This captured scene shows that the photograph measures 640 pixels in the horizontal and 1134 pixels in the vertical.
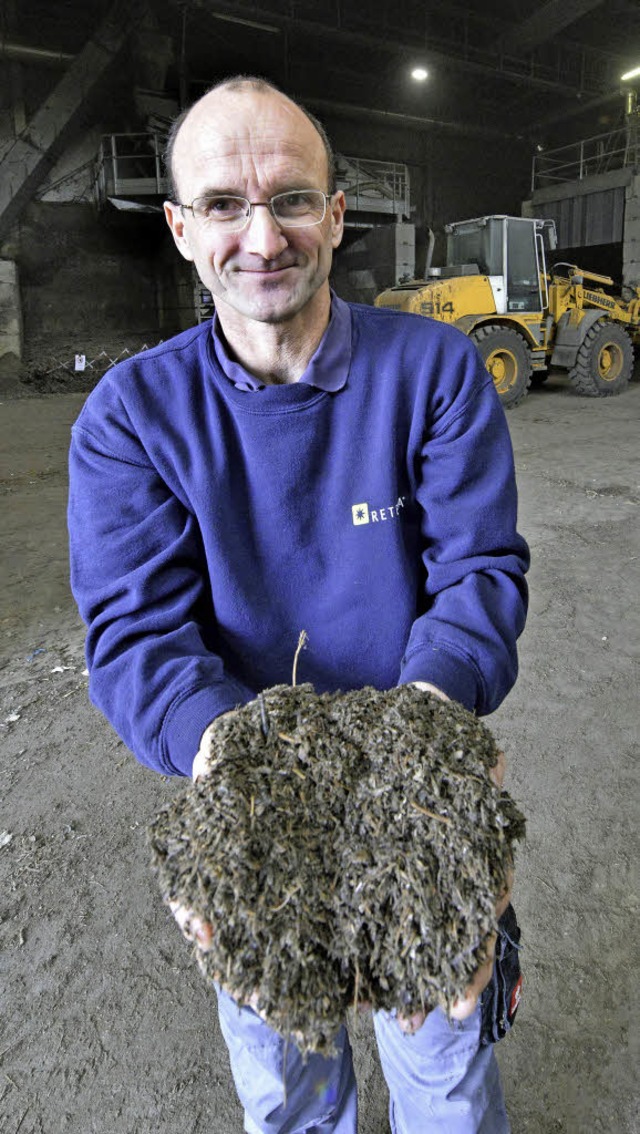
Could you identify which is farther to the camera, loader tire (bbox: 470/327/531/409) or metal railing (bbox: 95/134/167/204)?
metal railing (bbox: 95/134/167/204)

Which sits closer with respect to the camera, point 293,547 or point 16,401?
point 293,547

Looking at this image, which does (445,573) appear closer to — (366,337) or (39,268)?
(366,337)

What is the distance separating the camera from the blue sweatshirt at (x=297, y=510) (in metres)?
1.28

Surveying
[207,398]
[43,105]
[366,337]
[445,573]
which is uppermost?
[43,105]

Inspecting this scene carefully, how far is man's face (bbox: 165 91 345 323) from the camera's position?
119cm

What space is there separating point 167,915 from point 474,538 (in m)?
A: 1.59

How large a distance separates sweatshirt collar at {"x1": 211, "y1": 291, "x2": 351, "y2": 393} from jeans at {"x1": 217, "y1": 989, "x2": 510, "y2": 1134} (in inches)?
43.3

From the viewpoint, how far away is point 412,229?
633 inches

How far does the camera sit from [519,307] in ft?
34.3

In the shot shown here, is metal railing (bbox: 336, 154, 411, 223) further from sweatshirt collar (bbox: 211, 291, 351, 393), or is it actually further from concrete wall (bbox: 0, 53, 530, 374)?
sweatshirt collar (bbox: 211, 291, 351, 393)

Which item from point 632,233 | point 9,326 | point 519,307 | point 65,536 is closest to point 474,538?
point 65,536

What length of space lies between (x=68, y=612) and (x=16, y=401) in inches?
424

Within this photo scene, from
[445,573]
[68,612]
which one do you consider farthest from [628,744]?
[68,612]

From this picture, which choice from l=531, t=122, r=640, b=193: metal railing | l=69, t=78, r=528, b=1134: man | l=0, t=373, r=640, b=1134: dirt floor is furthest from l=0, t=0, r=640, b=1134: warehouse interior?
l=69, t=78, r=528, b=1134: man
